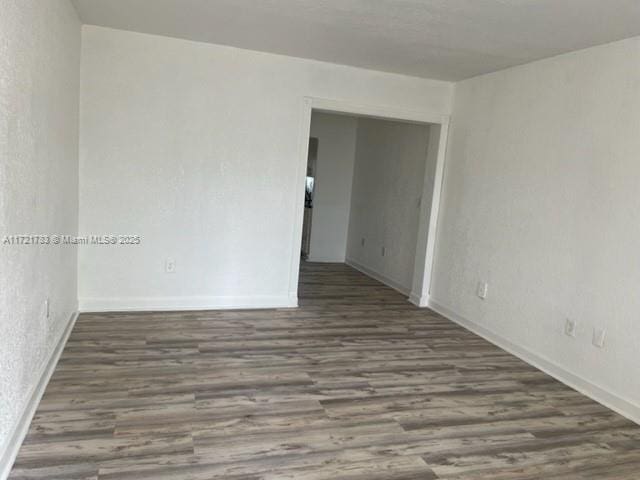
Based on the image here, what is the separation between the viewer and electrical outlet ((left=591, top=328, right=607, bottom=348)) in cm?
299

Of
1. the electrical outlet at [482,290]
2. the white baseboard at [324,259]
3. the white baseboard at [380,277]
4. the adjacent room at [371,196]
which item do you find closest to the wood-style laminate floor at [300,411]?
the electrical outlet at [482,290]

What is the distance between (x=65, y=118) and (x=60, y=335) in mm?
1455

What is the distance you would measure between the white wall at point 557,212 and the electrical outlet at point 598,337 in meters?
0.03

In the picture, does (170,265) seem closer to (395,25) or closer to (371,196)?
(395,25)

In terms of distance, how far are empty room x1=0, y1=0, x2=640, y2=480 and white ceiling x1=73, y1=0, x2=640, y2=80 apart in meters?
0.03

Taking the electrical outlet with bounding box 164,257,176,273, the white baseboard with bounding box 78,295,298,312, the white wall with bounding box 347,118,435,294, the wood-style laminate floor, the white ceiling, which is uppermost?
the white ceiling

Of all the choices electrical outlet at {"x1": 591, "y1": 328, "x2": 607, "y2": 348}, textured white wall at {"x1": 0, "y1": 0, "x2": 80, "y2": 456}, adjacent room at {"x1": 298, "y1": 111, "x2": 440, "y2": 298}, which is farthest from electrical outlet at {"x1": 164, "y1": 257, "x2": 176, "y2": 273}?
electrical outlet at {"x1": 591, "y1": 328, "x2": 607, "y2": 348}

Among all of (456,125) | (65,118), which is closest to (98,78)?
(65,118)

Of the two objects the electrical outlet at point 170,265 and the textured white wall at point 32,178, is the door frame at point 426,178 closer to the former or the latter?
the electrical outlet at point 170,265

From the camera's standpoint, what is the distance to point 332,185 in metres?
6.96

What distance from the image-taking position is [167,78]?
386cm

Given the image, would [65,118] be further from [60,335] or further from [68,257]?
[60,335]

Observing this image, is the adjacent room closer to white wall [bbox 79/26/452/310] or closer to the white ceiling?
white wall [bbox 79/26/452/310]

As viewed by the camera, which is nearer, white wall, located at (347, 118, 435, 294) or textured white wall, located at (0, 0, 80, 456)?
textured white wall, located at (0, 0, 80, 456)
